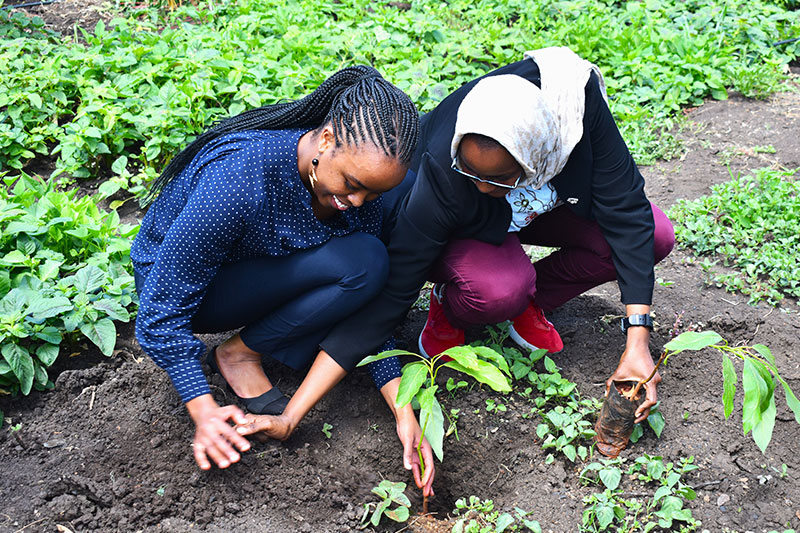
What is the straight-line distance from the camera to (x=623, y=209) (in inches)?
86.0

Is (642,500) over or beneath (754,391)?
beneath

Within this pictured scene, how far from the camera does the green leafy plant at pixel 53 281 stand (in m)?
2.22

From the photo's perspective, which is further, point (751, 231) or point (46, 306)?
point (751, 231)

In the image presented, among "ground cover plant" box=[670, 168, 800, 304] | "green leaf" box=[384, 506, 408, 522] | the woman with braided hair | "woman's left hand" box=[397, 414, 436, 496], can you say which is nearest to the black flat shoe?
the woman with braided hair

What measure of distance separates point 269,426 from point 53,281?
97cm

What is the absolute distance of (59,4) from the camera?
4766 millimetres

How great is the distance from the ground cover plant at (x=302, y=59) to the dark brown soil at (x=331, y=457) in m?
1.20

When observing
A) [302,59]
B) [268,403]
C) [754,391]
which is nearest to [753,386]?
[754,391]

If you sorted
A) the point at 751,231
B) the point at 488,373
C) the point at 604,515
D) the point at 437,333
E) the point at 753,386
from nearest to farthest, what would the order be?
the point at 753,386 → the point at 488,373 → the point at 604,515 → the point at 437,333 → the point at 751,231

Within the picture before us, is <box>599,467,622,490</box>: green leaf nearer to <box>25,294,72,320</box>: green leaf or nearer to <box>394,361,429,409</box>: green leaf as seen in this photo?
<box>394,361,429,409</box>: green leaf

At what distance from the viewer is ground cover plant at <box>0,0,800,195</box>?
337 cm

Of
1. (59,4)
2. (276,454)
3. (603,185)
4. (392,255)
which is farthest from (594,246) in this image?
(59,4)

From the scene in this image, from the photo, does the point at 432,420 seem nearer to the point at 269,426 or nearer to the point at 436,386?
the point at 436,386

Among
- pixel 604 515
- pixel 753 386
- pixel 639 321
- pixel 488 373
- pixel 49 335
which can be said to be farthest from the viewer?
pixel 49 335
